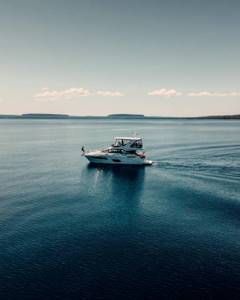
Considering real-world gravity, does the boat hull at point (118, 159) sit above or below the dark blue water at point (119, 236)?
above

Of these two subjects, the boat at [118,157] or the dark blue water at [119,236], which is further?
the boat at [118,157]

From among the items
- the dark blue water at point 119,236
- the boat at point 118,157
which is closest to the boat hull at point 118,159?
the boat at point 118,157

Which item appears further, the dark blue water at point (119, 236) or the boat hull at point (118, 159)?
the boat hull at point (118, 159)

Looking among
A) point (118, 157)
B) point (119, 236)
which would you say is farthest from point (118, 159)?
point (119, 236)

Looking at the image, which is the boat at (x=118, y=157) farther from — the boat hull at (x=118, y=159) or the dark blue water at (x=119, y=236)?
the dark blue water at (x=119, y=236)

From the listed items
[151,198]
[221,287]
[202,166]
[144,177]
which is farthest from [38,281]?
[202,166]

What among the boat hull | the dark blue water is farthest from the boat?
the dark blue water

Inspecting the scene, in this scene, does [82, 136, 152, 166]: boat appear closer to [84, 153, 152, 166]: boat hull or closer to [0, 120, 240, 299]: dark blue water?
[84, 153, 152, 166]: boat hull

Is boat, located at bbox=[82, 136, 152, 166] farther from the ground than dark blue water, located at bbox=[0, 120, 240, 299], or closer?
farther from the ground

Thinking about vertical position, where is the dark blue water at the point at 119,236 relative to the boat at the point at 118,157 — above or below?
below

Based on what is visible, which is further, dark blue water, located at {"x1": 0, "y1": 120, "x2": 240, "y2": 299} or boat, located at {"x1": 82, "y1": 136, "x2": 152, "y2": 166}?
boat, located at {"x1": 82, "y1": 136, "x2": 152, "y2": 166}
